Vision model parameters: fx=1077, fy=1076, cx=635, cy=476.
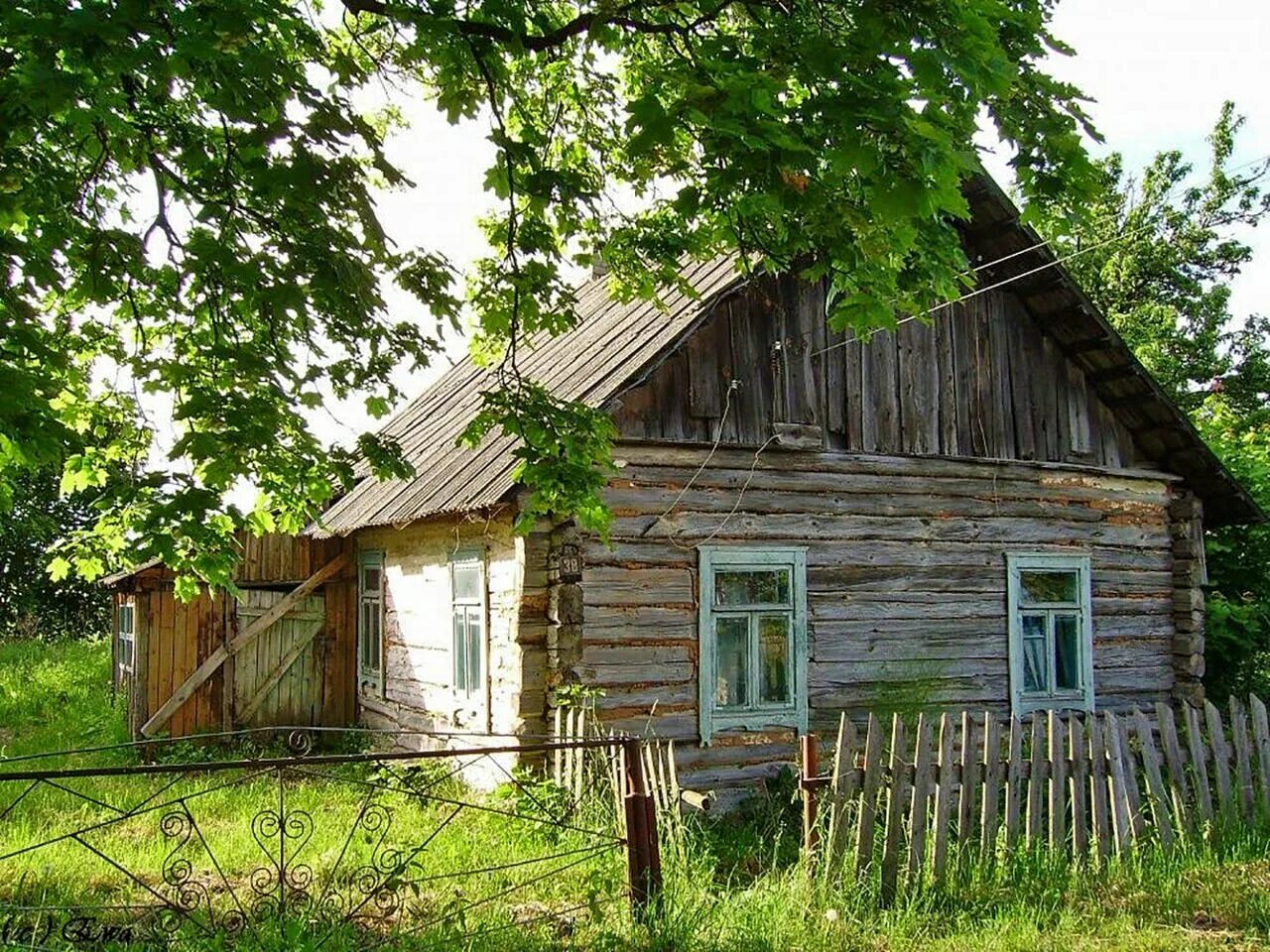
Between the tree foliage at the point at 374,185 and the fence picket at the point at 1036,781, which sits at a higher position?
the tree foliage at the point at 374,185

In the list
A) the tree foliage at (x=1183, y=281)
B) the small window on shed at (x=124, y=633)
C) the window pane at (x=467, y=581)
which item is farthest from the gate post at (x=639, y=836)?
the tree foliage at (x=1183, y=281)

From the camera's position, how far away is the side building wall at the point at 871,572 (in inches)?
364

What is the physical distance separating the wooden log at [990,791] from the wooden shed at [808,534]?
2.84m

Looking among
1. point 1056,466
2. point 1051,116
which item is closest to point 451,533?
point 1056,466

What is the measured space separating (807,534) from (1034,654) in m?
3.25

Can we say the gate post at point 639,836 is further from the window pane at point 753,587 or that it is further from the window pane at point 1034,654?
the window pane at point 1034,654

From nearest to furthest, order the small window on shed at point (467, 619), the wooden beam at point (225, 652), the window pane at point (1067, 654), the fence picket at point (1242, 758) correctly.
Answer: the fence picket at point (1242, 758) < the small window on shed at point (467, 619) < the window pane at point (1067, 654) < the wooden beam at point (225, 652)

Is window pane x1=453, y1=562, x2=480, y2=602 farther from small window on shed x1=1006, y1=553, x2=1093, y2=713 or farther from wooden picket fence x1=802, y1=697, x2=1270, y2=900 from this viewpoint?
small window on shed x1=1006, y1=553, x2=1093, y2=713

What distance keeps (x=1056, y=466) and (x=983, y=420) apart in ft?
3.62

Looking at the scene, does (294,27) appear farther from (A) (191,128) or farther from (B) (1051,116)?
(B) (1051,116)

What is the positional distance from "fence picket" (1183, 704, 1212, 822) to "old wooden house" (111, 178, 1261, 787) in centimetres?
305

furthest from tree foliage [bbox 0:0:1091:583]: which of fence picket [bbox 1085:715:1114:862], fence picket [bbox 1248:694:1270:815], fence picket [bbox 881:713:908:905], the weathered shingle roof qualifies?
fence picket [bbox 1248:694:1270:815]

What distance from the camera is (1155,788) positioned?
23.7 feet

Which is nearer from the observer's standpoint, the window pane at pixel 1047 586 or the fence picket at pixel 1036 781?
the fence picket at pixel 1036 781
